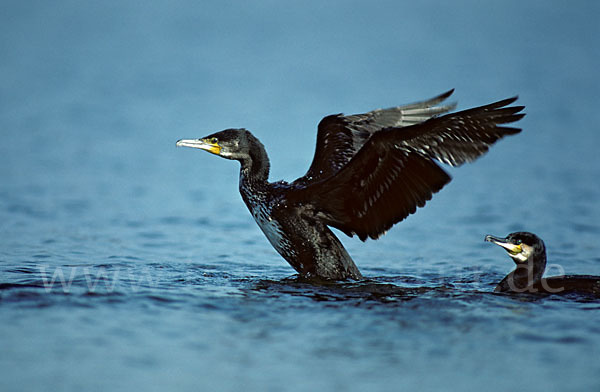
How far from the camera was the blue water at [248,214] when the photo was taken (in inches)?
189

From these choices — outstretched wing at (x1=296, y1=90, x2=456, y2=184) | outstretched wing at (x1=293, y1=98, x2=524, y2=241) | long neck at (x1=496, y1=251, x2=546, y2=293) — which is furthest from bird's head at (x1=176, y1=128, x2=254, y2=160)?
long neck at (x1=496, y1=251, x2=546, y2=293)

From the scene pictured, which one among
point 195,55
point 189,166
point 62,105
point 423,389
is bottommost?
point 423,389

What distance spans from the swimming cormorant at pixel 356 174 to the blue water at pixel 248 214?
42 cm

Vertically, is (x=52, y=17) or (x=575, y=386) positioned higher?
(x=52, y=17)

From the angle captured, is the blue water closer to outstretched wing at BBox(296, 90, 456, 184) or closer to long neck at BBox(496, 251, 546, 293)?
long neck at BBox(496, 251, 546, 293)

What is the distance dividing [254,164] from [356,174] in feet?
3.89

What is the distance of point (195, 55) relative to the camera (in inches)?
629

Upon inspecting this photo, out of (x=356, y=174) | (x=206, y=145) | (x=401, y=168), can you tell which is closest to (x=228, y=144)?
(x=206, y=145)

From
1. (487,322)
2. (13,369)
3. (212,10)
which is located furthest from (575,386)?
(212,10)

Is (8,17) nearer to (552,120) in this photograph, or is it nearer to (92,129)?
(92,129)

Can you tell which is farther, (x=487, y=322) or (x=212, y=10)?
(x=212, y=10)

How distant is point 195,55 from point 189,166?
4.35 m

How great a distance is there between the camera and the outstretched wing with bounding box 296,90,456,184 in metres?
7.53

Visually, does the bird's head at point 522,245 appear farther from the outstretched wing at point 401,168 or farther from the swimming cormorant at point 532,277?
the outstretched wing at point 401,168
